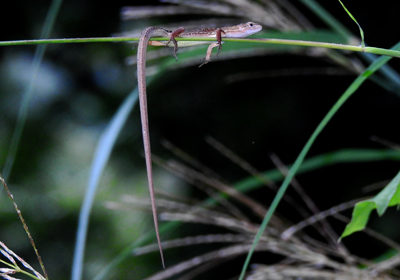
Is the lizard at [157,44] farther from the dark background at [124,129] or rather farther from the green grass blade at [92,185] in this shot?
the dark background at [124,129]

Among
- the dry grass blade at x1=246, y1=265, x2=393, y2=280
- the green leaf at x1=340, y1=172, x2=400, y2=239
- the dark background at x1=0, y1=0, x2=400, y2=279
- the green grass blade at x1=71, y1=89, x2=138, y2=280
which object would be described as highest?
the dark background at x1=0, y1=0, x2=400, y2=279

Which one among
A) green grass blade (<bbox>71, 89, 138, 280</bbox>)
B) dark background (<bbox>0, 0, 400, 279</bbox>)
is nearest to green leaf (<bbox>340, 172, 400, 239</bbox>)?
green grass blade (<bbox>71, 89, 138, 280</bbox>)

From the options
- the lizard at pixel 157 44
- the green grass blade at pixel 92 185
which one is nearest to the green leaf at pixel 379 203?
the lizard at pixel 157 44

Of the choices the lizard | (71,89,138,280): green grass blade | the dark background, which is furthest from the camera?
the dark background

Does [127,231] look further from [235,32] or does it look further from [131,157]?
[235,32]

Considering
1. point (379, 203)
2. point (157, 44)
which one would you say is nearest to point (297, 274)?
point (379, 203)

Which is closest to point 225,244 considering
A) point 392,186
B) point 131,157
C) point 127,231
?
point 127,231

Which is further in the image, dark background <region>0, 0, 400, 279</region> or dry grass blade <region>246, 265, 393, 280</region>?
dark background <region>0, 0, 400, 279</region>

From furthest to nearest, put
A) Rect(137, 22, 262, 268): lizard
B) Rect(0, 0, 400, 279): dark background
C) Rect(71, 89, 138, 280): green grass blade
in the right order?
1. Rect(0, 0, 400, 279): dark background
2. Rect(71, 89, 138, 280): green grass blade
3. Rect(137, 22, 262, 268): lizard

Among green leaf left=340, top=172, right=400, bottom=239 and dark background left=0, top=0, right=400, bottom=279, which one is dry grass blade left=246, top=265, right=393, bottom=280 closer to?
green leaf left=340, top=172, right=400, bottom=239
